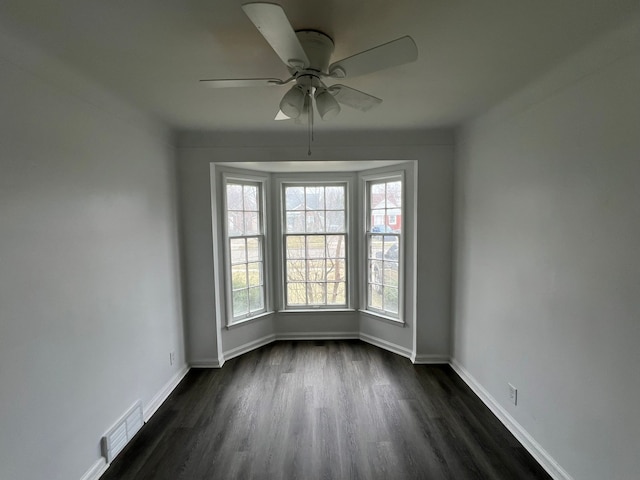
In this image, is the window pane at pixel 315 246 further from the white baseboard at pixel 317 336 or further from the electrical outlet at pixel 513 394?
the electrical outlet at pixel 513 394

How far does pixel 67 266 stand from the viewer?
5.60ft

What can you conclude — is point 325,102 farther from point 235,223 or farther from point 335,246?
point 335,246

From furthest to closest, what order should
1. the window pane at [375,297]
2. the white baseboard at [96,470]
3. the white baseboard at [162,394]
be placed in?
1. the window pane at [375,297]
2. the white baseboard at [162,394]
3. the white baseboard at [96,470]

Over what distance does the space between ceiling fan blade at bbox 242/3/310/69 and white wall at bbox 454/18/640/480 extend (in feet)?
4.88

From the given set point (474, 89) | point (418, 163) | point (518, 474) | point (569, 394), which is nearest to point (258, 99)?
point (474, 89)

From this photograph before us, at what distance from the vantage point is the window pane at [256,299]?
3.77 meters

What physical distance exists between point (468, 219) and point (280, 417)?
2428 millimetres

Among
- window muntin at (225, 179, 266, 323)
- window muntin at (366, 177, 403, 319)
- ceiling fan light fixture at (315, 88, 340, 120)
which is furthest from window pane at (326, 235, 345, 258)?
ceiling fan light fixture at (315, 88, 340, 120)

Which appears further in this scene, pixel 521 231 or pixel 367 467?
pixel 521 231

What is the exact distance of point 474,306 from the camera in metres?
2.78

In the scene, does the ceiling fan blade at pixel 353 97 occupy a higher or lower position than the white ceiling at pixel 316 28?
lower

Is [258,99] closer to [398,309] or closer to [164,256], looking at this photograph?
[164,256]

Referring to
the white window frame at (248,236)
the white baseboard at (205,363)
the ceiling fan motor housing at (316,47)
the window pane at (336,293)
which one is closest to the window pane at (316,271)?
the window pane at (336,293)

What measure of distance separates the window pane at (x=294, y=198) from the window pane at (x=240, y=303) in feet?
4.02
